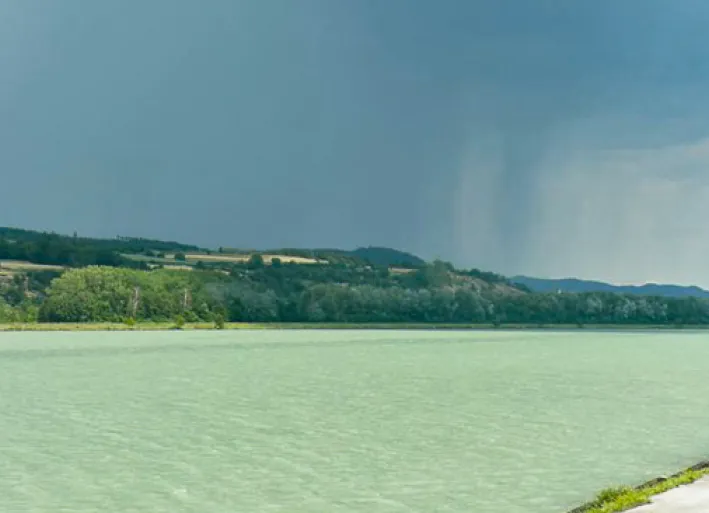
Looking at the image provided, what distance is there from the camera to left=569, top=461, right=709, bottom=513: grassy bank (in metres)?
18.3

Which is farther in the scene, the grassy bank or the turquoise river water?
the turquoise river water

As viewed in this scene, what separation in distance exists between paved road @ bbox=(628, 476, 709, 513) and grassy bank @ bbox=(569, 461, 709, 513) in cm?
28

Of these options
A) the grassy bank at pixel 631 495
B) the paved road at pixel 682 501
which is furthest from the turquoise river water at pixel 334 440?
the paved road at pixel 682 501

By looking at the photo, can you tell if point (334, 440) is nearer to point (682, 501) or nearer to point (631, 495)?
point (631, 495)

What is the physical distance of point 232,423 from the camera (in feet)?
121

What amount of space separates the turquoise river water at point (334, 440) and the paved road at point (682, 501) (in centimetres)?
285

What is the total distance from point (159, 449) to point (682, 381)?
43.9 meters

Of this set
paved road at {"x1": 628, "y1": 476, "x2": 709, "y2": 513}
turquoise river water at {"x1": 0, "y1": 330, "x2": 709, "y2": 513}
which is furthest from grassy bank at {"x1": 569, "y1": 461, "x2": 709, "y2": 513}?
turquoise river water at {"x1": 0, "y1": 330, "x2": 709, "y2": 513}

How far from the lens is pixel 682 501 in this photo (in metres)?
17.9

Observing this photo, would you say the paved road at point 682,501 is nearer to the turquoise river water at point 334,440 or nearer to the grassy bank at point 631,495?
the grassy bank at point 631,495

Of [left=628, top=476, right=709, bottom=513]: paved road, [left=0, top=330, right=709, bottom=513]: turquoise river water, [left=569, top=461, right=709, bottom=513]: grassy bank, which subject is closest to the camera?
[left=628, top=476, right=709, bottom=513]: paved road

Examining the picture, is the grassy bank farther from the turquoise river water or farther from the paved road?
the turquoise river water

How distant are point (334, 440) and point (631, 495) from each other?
14309 mm

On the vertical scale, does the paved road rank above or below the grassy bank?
above
